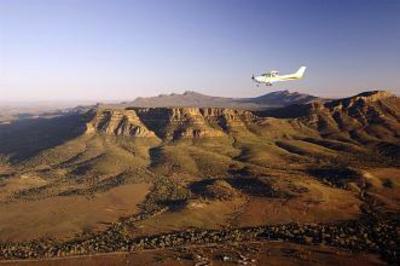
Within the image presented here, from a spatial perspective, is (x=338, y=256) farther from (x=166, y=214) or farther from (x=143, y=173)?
(x=143, y=173)

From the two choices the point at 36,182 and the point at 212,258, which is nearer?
the point at 212,258

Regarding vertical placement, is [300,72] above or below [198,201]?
above

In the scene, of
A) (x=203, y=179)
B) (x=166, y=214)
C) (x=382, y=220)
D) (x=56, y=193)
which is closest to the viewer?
(x=382, y=220)

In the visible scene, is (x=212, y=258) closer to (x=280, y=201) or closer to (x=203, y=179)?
(x=280, y=201)

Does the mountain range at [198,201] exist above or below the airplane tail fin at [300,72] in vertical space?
below

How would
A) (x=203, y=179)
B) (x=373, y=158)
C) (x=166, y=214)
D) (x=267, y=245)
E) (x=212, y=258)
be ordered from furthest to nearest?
(x=373, y=158) < (x=203, y=179) < (x=166, y=214) < (x=267, y=245) < (x=212, y=258)

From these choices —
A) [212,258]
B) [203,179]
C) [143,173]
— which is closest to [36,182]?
[143,173]

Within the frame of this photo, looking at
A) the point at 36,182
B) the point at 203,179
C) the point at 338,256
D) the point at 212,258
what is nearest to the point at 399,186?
the point at 203,179

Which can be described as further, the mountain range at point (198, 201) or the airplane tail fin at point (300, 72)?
the airplane tail fin at point (300, 72)

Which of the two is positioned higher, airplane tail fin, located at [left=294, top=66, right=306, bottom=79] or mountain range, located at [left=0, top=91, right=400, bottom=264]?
airplane tail fin, located at [left=294, top=66, right=306, bottom=79]

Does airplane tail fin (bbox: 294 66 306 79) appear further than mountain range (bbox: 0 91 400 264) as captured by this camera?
Yes
